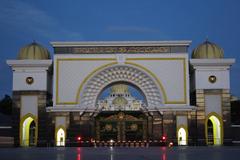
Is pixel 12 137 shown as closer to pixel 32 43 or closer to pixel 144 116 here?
pixel 32 43

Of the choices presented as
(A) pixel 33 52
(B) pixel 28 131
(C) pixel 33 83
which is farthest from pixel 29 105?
(A) pixel 33 52

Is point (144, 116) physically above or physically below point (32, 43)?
below

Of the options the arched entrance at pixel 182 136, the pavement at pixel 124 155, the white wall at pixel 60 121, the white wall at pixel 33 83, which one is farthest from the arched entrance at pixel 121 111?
the pavement at pixel 124 155

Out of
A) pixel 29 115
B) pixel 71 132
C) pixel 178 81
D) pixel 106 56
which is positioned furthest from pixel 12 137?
pixel 178 81

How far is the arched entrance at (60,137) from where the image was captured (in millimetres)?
37875

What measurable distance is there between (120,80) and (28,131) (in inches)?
361

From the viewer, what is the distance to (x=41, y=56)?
39688mm

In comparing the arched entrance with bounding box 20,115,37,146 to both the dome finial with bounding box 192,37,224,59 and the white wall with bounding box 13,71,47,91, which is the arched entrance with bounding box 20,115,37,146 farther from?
the dome finial with bounding box 192,37,224,59

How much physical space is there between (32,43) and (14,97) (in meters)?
5.22

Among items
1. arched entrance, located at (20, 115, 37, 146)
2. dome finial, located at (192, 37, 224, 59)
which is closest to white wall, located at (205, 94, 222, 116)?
dome finial, located at (192, 37, 224, 59)

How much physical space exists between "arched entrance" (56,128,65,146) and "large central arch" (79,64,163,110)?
9.20 feet

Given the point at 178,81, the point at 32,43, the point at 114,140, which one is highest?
the point at 32,43

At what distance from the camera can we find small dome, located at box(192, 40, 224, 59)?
39.4 m

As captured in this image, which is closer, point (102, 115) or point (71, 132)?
point (71, 132)
